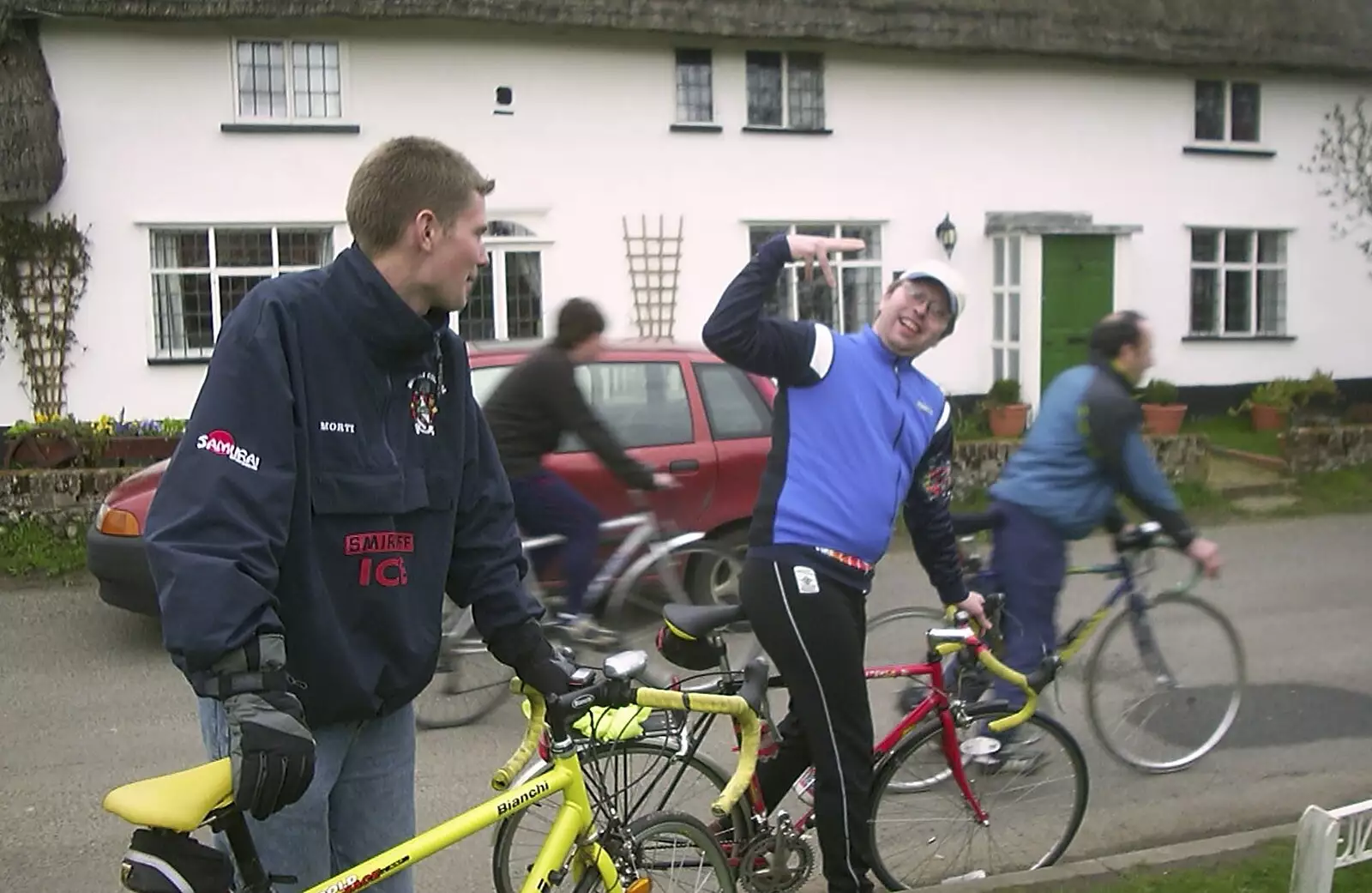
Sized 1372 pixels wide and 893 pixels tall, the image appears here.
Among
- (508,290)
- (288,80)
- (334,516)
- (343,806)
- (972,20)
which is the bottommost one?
(343,806)

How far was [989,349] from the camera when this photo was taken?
1625 centimetres

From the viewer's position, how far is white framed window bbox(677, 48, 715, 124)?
14820 mm

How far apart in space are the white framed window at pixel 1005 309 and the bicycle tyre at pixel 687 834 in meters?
13.3

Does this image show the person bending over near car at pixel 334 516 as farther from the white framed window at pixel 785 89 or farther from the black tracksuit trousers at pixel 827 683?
the white framed window at pixel 785 89

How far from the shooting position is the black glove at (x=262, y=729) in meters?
1.97

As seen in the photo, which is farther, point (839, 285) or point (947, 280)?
point (839, 285)

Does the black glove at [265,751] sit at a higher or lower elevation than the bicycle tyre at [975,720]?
higher

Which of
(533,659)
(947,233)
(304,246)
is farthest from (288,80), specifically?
(533,659)

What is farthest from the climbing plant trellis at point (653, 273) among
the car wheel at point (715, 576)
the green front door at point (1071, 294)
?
the car wheel at point (715, 576)

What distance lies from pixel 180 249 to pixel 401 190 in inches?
492

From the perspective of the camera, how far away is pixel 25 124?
12.4 m

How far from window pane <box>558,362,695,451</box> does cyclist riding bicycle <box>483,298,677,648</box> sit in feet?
3.54

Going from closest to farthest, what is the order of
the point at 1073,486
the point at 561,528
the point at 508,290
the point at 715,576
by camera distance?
the point at 1073,486 < the point at 561,528 < the point at 715,576 < the point at 508,290

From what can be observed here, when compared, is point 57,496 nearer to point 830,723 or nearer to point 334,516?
point 830,723
